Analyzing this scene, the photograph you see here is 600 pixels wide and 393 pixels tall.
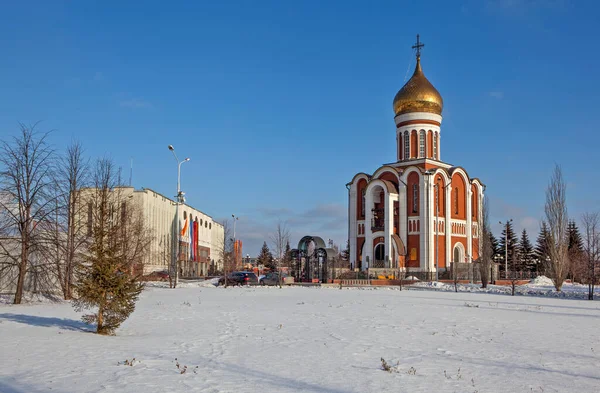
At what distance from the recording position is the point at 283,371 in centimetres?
986

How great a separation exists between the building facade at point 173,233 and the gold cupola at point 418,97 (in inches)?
962

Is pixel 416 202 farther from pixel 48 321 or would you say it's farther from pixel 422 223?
pixel 48 321

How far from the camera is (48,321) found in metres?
16.2

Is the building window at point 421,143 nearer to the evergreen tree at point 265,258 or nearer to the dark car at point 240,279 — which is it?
the dark car at point 240,279

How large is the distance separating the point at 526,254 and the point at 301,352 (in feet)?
232

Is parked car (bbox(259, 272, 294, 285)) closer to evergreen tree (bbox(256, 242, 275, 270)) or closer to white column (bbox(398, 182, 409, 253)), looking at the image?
white column (bbox(398, 182, 409, 253))

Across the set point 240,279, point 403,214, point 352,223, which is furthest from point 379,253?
point 240,279

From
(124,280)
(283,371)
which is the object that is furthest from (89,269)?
(283,371)

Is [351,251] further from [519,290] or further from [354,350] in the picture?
[354,350]

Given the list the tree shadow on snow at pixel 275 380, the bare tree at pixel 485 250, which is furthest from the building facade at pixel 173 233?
the tree shadow on snow at pixel 275 380

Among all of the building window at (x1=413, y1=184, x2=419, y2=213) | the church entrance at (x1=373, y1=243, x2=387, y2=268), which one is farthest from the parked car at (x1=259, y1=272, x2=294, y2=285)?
the building window at (x1=413, y1=184, x2=419, y2=213)

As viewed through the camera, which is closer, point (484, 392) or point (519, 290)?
point (484, 392)

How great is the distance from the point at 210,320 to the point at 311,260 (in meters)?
33.4

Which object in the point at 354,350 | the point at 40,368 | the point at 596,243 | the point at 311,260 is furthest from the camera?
the point at 311,260
